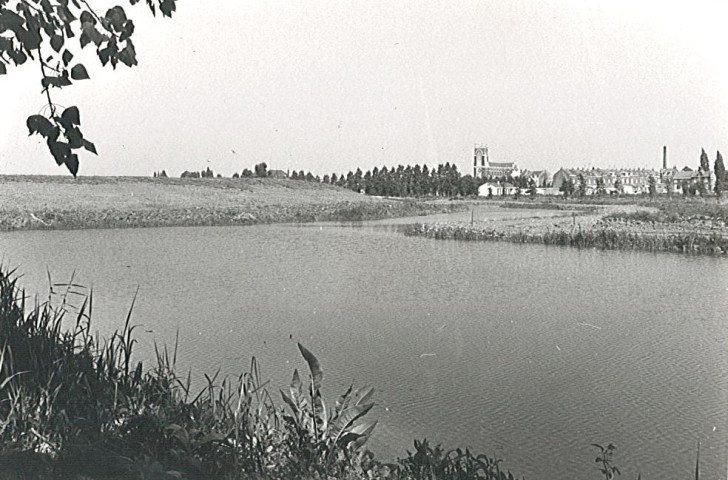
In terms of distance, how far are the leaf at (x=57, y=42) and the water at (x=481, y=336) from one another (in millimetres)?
2666

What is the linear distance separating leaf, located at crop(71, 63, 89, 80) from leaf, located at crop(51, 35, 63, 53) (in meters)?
0.22

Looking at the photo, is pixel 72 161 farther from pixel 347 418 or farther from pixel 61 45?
pixel 347 418

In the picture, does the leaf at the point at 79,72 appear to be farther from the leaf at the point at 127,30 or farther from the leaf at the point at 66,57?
the leaf at the point at 127,30

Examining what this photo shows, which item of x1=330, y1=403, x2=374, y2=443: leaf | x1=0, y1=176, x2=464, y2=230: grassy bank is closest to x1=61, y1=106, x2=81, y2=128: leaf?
x1=330, y1=403, x2=374, y2=443: leaf

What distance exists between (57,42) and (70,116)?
369 mm

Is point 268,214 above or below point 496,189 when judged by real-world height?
below

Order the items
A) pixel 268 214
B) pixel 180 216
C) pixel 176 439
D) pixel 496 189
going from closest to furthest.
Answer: pixel 176 439 → pixel 180 216 → pixel 268 214 → pixel 496 189

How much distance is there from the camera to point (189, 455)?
2.98 metres

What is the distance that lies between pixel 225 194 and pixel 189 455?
38.9 metres

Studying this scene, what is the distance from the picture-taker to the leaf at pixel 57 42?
7.68 ft

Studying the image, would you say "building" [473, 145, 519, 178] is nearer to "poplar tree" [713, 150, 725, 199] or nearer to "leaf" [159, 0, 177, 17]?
"poplar tree" [713, 150, 725, 199]

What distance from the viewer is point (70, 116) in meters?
2.16

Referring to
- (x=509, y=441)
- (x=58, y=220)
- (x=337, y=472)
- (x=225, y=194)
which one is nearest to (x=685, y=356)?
(x=509, y=441)

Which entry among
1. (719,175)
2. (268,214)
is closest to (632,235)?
(268,214)
